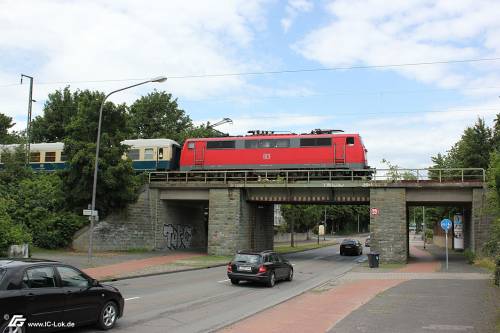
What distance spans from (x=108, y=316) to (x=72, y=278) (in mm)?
1168

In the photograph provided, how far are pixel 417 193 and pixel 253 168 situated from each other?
40.2 ft

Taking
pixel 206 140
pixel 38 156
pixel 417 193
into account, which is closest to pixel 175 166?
pixel 206 140

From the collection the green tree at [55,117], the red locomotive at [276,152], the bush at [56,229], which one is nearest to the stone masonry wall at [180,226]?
the red locomotive at [276,152]

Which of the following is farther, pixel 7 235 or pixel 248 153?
pixel 248 153

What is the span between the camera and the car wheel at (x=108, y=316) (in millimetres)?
9812

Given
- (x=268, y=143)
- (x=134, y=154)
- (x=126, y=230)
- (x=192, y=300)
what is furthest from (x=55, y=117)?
(x=192, y=300)

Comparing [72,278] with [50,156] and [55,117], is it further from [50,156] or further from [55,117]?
[55,117]

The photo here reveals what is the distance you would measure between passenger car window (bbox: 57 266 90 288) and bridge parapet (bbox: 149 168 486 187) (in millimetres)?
26333

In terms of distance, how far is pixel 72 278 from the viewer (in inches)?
371

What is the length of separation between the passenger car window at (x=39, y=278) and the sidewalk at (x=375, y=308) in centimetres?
355

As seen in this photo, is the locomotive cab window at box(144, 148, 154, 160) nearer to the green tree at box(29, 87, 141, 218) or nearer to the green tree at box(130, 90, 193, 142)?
the green tree at box(29, 87, 141, 218)

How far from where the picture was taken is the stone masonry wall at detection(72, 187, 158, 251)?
34447 mm

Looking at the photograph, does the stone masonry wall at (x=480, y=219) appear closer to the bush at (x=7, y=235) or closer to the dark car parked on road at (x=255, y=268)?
the dark car parked on road at (x=255, y=268)

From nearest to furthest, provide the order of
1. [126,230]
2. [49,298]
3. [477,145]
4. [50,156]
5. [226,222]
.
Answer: [49,298], [126,230], [226,222], [50,156], [477,145]
